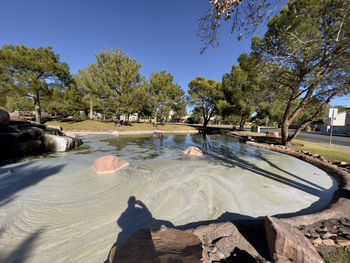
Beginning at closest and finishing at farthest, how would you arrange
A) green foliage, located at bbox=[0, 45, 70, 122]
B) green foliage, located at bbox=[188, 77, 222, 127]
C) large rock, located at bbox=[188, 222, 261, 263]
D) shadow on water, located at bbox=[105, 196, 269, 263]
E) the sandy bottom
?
shadow on water, located at bbox=[105, 196, 269, 263], large rock, located at bbox=[188, 222, 261, 263], the sandy bottom, green foliage, located at bbox=[0, 45, 70, 122], green foliage, located at bbox=[188, 77, 222, 127]

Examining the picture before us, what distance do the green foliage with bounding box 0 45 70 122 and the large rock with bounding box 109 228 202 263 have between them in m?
21.1

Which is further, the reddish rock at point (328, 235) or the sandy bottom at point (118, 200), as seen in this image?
the sandy bottom at point (118, 200)

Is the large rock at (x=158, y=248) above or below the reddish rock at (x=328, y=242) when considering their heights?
above

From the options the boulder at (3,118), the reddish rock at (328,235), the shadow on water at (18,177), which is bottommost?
the shadow on water at (18,177)

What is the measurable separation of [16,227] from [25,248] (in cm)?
67

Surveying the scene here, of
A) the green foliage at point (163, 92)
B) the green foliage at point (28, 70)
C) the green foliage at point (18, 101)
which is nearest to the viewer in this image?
the green foliage at point (28, 70)

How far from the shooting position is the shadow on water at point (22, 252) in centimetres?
164

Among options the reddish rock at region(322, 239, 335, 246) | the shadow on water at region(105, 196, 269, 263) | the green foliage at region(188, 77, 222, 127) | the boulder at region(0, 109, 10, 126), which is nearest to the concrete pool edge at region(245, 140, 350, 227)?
the reddish rock at region(322, 239, 335, 246)

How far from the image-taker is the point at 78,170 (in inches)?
186

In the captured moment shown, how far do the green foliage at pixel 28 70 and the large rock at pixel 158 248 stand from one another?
69.1 ft

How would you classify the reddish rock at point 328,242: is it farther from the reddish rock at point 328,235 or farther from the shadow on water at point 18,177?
the shadow on water at point 18,177

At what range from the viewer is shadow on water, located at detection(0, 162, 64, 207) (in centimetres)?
317

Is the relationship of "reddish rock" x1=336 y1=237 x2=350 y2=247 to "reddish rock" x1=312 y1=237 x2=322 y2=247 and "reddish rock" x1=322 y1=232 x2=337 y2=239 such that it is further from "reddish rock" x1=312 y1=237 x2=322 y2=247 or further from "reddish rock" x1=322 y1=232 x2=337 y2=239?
"reddish rock" x1=312 y1=237 x2=322 y2=247

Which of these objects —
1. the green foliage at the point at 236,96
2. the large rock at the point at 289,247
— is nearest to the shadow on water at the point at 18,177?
the large rock at the point at 289,247
